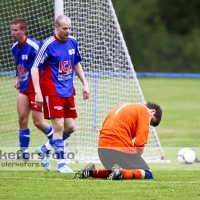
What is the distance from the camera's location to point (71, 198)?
6.08 metres

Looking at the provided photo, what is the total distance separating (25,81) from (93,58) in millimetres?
1390

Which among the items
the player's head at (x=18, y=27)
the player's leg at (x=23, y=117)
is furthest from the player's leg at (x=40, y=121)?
the player's head at (x=18, y=27)

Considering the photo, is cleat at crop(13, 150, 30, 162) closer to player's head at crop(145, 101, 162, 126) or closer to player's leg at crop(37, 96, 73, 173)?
player's leg at crop(37, 96, 73, 173)

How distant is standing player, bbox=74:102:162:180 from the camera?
7.43m

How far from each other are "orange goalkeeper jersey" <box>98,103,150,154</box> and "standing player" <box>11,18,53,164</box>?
202 centimetres

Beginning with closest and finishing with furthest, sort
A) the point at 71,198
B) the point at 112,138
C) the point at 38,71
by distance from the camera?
the point at 71,198 < the point at 112,138 < the point at 38,71

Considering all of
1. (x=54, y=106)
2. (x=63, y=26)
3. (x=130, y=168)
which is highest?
(x=63, y=26)

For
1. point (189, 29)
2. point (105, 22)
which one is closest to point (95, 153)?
point (105, 22)

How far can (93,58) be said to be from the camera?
10438 millimetres

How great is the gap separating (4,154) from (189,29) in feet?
118

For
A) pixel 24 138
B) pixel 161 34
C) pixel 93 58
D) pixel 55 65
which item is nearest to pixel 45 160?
pixel 24 138

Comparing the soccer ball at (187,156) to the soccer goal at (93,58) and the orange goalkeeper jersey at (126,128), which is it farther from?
the orange goalkeeper jersey at (126,128)

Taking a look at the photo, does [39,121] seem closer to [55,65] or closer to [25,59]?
[25,59]

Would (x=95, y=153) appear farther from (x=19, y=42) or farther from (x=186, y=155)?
(x=19, y=42)
